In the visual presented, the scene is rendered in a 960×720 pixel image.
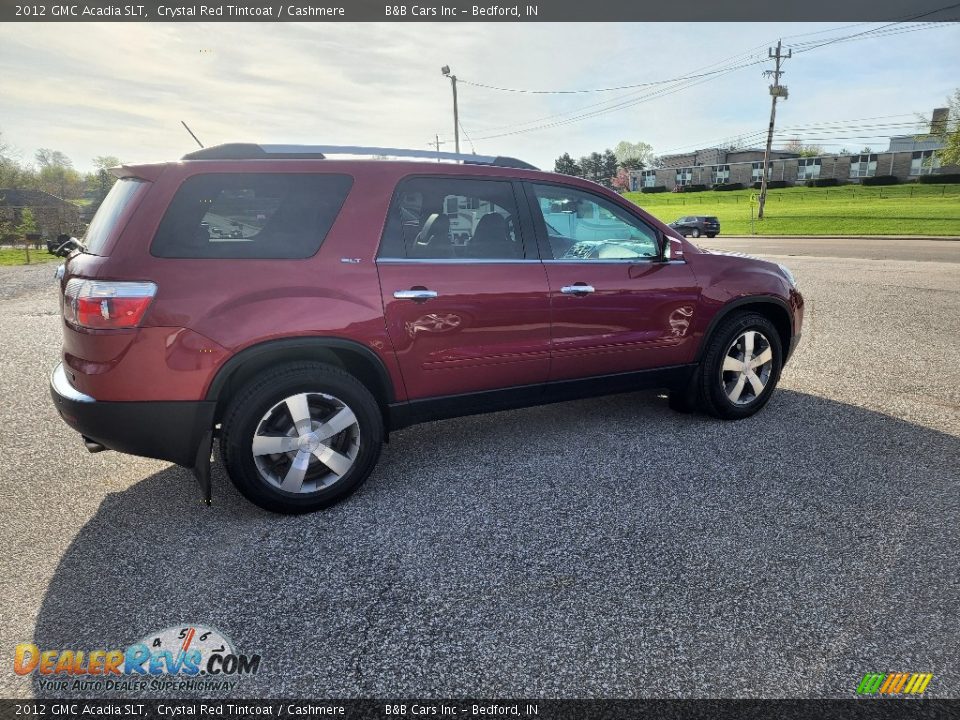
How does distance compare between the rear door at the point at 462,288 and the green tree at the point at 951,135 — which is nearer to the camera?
the rear door at the point at 462,288

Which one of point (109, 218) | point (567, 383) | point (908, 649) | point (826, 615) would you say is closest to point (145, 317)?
point (109, 218)

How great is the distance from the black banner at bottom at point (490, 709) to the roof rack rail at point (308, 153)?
2362mm

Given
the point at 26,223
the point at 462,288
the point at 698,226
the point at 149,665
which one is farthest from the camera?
the point at 26,223

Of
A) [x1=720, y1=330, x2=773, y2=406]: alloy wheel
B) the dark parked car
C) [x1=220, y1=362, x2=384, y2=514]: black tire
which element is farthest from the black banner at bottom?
the dark parked car

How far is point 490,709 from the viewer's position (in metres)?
1.89

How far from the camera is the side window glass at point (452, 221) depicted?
3215 mm

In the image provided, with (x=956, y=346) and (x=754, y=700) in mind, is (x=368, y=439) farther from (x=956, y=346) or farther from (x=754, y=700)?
(x=956, y=346)

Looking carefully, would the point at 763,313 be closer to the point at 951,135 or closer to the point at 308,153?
the point at 308,153

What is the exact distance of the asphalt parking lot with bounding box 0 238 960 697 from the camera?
6.71 feet

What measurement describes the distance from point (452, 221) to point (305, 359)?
45.4 inches

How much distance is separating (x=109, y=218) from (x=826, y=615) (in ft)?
12.0

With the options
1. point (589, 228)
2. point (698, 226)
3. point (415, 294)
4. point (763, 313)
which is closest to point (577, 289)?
point (589, 228)

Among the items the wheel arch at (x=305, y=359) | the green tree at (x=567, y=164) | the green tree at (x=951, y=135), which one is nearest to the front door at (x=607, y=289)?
the wheel arch at (x=305, y=359)

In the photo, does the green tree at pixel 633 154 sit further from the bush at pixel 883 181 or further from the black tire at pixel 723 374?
the black tire at pixel 723 374
